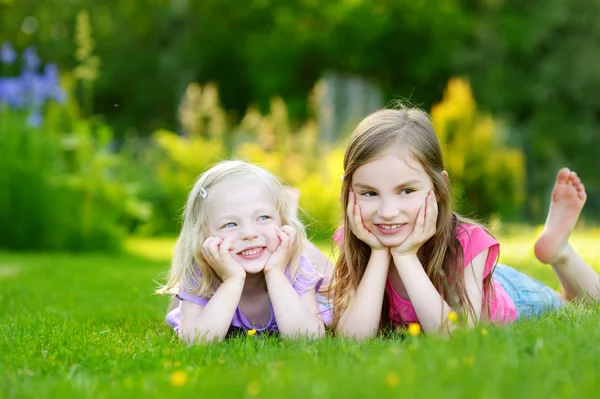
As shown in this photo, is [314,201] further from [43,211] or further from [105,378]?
[105,378]

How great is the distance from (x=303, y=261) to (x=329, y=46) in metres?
25.3

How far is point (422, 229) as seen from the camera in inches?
135

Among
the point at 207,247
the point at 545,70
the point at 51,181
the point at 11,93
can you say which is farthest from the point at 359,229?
the point at 545,70

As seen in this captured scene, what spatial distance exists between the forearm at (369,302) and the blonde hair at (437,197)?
135 mm

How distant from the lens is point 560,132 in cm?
2734

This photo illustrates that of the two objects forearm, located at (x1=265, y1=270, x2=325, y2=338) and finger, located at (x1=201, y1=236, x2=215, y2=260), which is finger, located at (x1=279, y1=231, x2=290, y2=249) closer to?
forearm, located at (x1=265, y1=270, x2=325, y2=338)

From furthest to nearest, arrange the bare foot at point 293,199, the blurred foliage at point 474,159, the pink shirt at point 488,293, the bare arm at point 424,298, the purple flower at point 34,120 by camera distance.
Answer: the blurred foliage at point 474,159, the purple flower at point 34,120, the bare foot at point 293,199, the pink shirt at point 488,293, the bare arm at point 424,298

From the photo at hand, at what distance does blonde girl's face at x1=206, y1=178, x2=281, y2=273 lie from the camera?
11.9ft

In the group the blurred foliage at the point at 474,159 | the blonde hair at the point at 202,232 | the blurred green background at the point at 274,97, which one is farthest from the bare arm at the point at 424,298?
the blurred foliage at the point at 474,159

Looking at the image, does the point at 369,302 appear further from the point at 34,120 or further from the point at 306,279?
the point at 34,120

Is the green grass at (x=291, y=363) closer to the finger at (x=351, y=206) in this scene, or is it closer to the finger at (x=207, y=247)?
the finger at (x=207, y=247)

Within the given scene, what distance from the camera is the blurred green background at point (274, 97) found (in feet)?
34.4

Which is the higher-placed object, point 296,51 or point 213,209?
point 296,51

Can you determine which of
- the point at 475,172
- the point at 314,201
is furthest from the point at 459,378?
the point at 475,172
